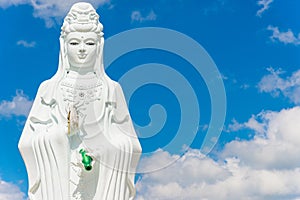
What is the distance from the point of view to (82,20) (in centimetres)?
1144

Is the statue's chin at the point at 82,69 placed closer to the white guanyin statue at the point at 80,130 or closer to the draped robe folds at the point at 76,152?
the white guanyin statue at the point at 80,130

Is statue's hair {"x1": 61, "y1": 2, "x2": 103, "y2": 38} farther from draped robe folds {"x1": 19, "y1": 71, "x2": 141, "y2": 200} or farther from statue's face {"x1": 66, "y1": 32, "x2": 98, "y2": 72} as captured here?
draped robe folds {"x1": 19, "y1": 71, "x2": 141, "y2": 200}

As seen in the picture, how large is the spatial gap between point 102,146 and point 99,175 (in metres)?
0.52

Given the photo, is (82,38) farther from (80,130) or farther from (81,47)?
(80,130)

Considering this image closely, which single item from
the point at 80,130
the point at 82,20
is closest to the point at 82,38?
the point at 82,20

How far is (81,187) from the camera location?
35.2ft

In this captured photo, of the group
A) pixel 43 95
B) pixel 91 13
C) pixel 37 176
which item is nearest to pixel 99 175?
pixel 37 176

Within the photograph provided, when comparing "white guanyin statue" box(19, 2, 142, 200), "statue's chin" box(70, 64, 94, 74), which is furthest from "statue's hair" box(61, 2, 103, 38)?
"statue's chin" box(70, 64, 94, 74)

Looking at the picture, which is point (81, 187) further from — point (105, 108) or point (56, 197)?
point (105, 108)

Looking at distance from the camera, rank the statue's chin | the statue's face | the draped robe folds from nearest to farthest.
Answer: the draped robe folds → the statue's face → the statue's chin

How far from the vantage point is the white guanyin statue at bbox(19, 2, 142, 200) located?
422 inches

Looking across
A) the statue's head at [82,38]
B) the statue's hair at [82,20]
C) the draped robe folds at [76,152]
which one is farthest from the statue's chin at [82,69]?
the statue's hair at [82,20]

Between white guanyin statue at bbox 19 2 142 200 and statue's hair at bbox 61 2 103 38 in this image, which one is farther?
statue's hair at bbox 61 2 103 38

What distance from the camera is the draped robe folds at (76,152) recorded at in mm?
10688
